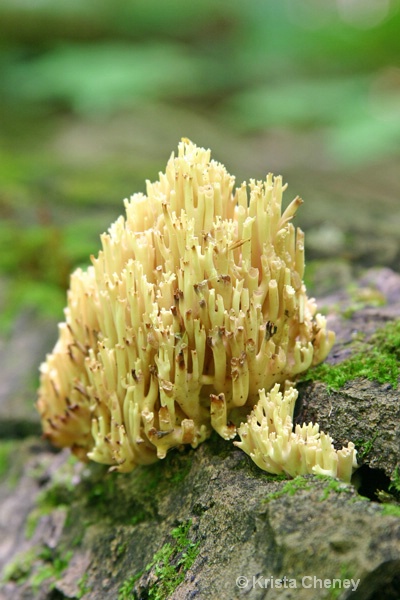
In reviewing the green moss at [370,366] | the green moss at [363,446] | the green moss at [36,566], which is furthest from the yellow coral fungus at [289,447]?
the green moss at [36,566]

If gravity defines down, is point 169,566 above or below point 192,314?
below

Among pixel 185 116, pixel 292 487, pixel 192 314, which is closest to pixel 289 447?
pixel 292 487

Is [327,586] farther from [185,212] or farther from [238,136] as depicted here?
[238,136]

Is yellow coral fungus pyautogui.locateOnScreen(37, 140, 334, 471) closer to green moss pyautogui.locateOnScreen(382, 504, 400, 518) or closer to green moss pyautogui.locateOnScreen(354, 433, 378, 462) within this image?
green moss pyautogui.locateOnScreen(354, 433, 378, 462)

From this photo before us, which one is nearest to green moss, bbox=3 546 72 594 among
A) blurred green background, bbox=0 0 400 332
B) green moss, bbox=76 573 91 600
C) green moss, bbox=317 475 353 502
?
green moss, bbox=76 573 91 600

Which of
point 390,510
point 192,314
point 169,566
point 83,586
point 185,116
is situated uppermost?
point 185,116

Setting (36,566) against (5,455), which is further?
(5,455)

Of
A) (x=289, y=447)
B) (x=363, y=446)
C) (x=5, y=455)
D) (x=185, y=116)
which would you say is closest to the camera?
(x=289, y=447)

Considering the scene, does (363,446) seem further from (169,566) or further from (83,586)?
(83,586)
